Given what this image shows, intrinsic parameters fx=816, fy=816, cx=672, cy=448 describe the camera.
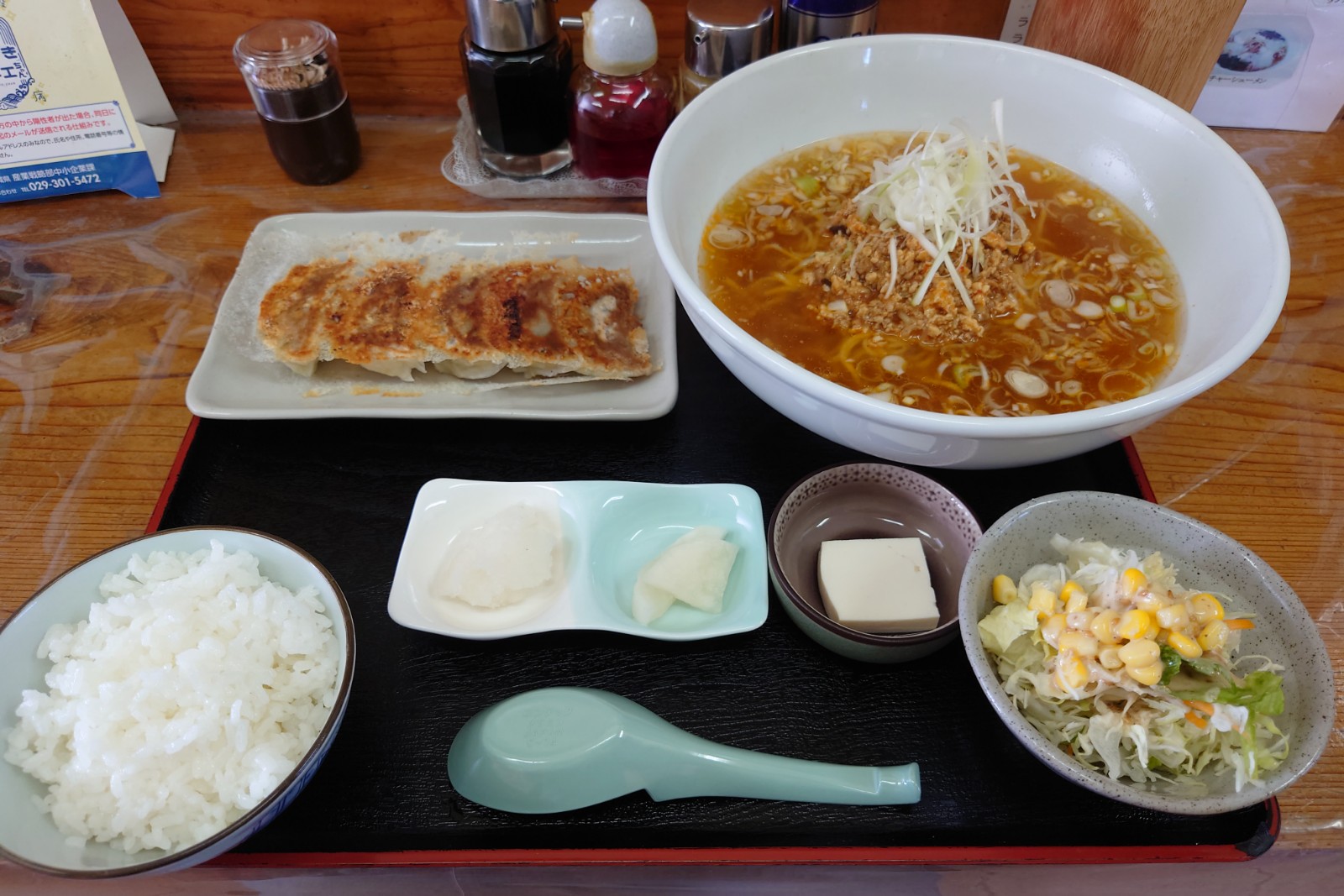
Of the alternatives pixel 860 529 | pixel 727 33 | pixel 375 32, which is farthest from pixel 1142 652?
pixel 375 32

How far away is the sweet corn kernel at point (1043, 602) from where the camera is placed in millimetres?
1196

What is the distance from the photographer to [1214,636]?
1.13m

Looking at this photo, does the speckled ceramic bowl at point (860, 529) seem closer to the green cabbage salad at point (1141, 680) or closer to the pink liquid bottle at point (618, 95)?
the green cabbage salad at point (1141, 680)

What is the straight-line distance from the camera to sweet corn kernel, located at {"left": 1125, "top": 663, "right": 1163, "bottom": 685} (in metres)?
1.10

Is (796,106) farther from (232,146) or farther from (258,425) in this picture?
(232,146)

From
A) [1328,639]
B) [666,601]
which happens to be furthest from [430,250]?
[1328,639]

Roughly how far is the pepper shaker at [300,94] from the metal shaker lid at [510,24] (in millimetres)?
393

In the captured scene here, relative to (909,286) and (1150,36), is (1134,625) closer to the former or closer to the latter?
(909,286)

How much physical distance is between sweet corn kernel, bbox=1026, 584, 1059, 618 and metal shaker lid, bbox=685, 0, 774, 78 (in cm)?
145

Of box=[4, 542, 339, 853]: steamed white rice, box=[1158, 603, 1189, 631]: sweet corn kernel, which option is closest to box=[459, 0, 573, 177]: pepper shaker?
box=[4, 542, 339, 853]: steamed white rice

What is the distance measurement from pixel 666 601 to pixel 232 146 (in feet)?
6.37

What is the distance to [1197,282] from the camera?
1.61m

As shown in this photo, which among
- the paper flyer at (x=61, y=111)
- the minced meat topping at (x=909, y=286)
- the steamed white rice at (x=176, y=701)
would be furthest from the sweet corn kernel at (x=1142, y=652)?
the paper flyer at (x=61, y=111)

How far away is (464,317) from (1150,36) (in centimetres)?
162
